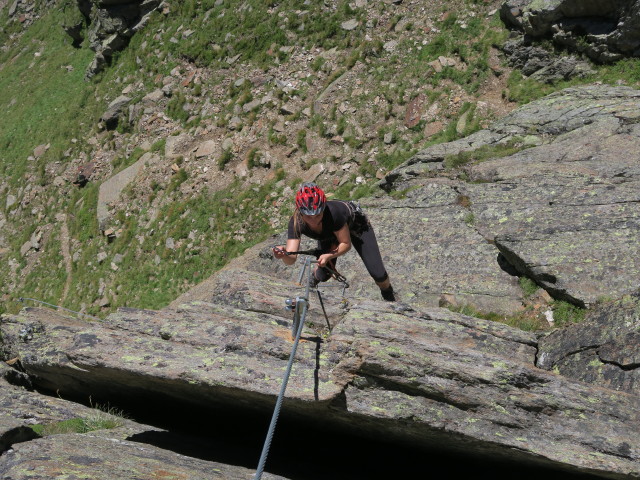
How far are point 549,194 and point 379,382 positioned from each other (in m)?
9.45

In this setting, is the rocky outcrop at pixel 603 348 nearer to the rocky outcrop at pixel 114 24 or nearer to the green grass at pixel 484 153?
the green grass at pixel 484 153

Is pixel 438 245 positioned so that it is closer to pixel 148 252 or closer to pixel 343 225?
pixel 343 225

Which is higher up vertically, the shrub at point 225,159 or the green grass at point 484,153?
the shrub at point 225,159

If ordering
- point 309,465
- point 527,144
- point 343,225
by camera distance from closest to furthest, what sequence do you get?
point 309,465
point 343,225
point 527,144

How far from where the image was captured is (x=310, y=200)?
31.3ft

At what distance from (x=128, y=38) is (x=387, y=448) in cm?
3634

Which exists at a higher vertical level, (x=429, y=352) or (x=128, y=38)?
(x=128, y=38)

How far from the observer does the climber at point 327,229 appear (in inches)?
379

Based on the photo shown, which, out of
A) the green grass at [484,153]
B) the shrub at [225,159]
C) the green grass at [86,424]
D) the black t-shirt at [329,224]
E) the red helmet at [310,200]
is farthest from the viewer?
the shrub at [225,159]

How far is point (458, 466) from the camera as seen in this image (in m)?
9.59

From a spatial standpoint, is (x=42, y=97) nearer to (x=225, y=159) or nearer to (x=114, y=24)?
(x=114, y=24)

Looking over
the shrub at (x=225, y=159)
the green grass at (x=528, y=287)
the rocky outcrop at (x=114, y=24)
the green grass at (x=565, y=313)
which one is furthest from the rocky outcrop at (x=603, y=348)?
the rocky outcrop at (x=114, y=24)

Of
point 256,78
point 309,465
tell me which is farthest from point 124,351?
point 256,78

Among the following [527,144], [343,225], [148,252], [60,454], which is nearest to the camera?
[60,454]
